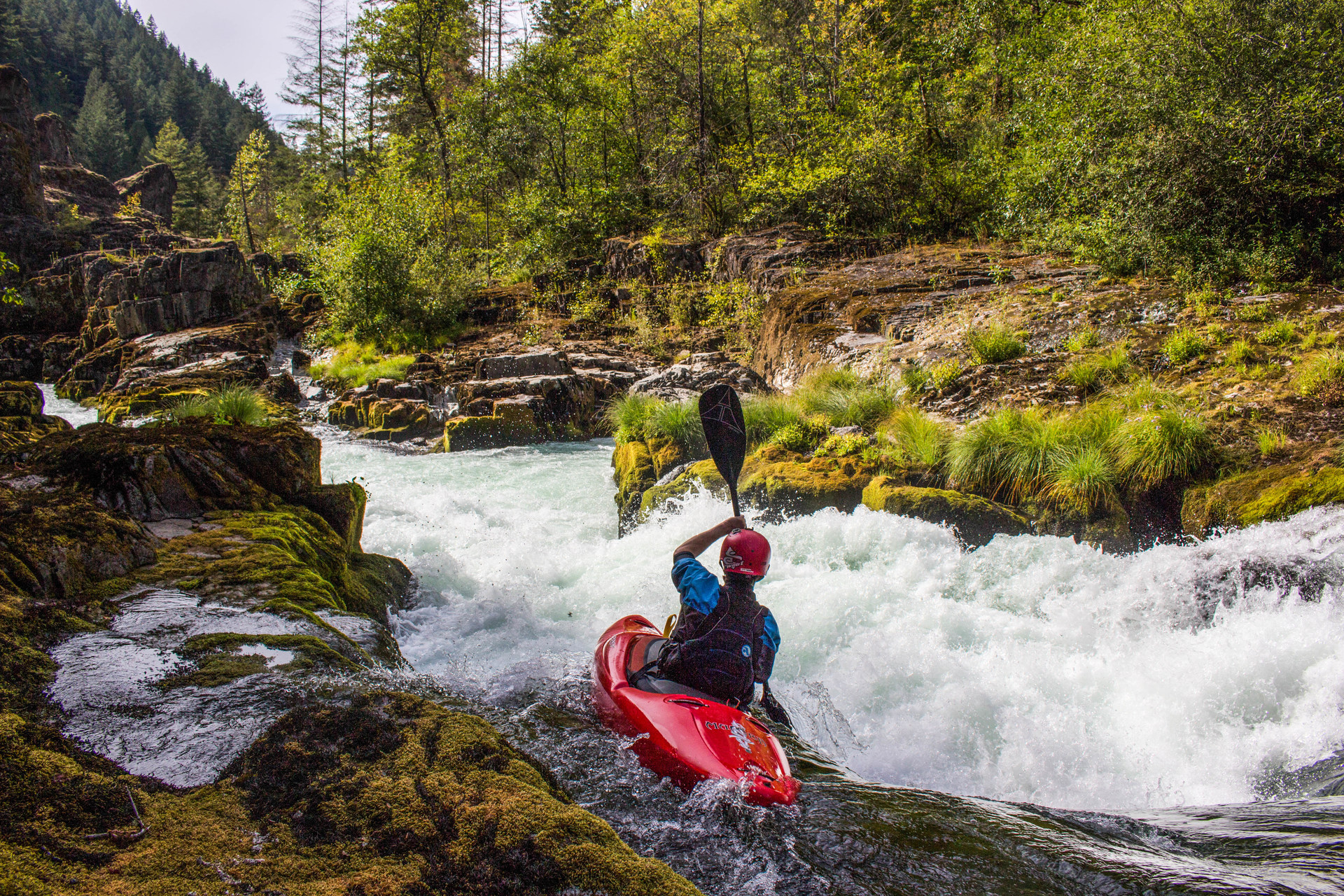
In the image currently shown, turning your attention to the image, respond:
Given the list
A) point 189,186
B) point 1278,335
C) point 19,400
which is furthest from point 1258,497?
point 189,186

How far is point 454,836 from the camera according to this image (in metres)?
1.48

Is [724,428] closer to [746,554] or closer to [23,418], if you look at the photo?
[746,554]

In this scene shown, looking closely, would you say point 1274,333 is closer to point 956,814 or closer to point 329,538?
point 956,814

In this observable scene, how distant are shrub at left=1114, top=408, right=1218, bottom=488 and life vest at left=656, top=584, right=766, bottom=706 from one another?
3.72m

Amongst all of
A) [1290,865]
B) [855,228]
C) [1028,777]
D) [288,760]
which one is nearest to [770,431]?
[1028,777]

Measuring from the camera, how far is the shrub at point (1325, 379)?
191 inches

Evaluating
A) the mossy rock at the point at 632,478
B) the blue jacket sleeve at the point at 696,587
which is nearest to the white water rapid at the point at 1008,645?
the blue jacket sleeve at the point at 696,587

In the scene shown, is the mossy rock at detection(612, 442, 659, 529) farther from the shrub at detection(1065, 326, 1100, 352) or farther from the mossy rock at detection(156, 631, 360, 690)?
the shrub at detection(1065, 326, 1100, 352)

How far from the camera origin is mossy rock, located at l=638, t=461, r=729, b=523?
6.62 m

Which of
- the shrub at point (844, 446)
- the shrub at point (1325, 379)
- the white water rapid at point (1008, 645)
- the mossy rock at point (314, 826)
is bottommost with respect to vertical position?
the white water rapid at point (1008, 645)

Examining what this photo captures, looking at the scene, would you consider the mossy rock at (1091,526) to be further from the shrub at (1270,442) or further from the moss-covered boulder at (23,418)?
→ the moss-covered boulder at (23,418)

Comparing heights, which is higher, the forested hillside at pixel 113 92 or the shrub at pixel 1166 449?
the forested hillside at pixel 113 92

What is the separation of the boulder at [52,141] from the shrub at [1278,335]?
3887cm

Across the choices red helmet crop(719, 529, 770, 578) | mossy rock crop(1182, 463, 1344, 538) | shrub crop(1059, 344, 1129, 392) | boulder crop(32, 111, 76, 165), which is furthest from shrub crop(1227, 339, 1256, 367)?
boulder crop(32, 111, 76, 165)
